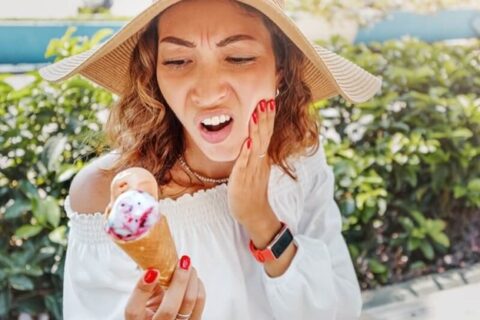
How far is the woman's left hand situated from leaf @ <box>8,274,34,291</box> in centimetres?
134

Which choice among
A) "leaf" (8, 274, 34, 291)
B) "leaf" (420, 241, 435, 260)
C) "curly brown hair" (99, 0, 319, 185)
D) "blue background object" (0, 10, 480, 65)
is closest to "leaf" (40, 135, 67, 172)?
"leaf" (8, 274, 34, 291)

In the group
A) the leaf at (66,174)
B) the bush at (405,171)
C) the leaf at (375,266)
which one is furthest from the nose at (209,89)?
the leaf at (375,266)

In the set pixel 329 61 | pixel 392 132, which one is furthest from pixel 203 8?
pixel 392 132

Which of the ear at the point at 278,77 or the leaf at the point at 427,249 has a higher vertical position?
the ear at the point at 278,77

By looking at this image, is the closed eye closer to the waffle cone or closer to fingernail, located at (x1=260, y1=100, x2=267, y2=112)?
fingernail, located at (x1=260, y1=100, x2=267, y2=112)

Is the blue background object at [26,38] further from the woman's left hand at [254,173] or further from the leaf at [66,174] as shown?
the woman's left hand at [254,173]

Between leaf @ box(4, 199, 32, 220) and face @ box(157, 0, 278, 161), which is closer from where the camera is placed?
face @ box(157, 0, 278, 161)

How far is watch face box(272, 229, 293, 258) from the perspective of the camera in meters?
1.78

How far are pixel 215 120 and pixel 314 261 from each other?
1.68ft

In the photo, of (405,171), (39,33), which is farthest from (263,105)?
(39,33)

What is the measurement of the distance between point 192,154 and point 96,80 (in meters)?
0.32

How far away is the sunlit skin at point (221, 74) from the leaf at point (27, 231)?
1.37 metres

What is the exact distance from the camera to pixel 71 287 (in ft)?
6.26

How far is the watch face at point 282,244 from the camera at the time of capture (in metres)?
1.78
